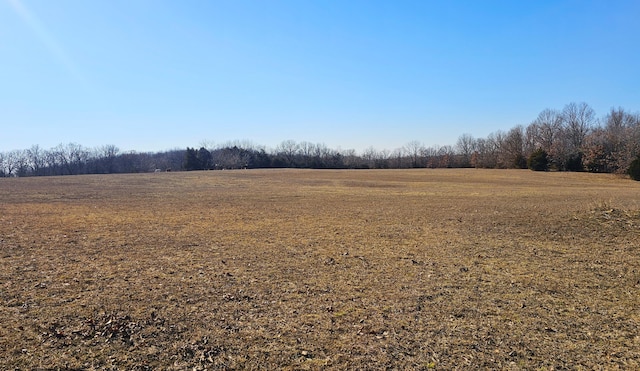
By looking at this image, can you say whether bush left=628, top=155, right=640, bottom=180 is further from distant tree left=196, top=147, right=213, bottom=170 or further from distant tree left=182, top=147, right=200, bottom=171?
distant tree left=182, top=147, right=200, bottom=171

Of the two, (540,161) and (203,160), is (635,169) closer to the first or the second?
(540,161)

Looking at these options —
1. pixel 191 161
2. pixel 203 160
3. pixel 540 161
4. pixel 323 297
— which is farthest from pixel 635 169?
pixel 191 161

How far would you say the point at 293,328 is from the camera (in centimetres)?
539

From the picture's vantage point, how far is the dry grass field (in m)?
4.62

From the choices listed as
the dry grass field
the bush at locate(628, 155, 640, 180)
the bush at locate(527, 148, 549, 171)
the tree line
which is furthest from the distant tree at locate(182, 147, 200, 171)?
the bush at locate(628, 155, 640, 180)

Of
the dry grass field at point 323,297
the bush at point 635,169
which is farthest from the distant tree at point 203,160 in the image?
the dry grass field at point 323,297

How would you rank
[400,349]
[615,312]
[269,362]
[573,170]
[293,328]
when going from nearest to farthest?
[269,362] → [400,349] → [293,328] → [615,312] → [573,170]

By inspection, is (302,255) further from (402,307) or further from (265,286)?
(402,307)

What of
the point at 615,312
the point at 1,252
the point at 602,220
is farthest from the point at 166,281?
the point at 602,220

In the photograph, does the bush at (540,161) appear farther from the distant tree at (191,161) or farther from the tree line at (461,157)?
the distant tree at (191,161)

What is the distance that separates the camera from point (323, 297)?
6.70 metres

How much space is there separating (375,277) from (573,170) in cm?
6949

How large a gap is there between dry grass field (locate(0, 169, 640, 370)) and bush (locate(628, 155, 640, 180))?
1564 inches

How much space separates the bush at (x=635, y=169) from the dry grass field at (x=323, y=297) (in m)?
39.7
